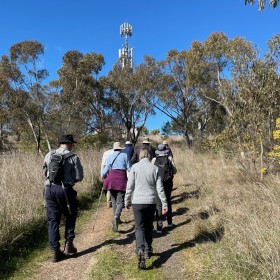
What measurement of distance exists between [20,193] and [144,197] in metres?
4.10

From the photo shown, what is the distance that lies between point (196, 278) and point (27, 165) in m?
7.04

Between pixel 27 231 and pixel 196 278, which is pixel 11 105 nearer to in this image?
pixel 27 231

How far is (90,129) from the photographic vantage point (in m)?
33.1

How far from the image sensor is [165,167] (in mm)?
7488

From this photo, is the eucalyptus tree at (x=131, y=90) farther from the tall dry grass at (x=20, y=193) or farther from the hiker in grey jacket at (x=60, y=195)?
the hiker in grey jacket at (x=60, y=195)

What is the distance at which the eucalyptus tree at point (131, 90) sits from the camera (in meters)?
32.5

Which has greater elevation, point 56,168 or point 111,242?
point 56,168

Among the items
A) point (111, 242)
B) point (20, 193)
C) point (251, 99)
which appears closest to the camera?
point (111, 242)

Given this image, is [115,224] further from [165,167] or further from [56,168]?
[56,168]

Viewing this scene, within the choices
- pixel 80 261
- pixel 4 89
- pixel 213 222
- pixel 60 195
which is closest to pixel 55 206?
pixel 60 195

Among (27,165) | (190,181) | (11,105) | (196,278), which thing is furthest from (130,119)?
(196,278)

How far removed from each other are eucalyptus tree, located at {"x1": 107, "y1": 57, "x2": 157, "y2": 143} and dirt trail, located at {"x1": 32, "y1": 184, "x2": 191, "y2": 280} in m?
24.8

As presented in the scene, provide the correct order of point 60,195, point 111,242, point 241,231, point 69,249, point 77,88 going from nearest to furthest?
point 241,231 → point 60,195 → point 69,249 → point 111,242 → point 77,88

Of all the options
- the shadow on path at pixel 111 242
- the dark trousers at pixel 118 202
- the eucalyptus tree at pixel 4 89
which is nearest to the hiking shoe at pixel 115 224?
the dark trousers at pixel 118 202
